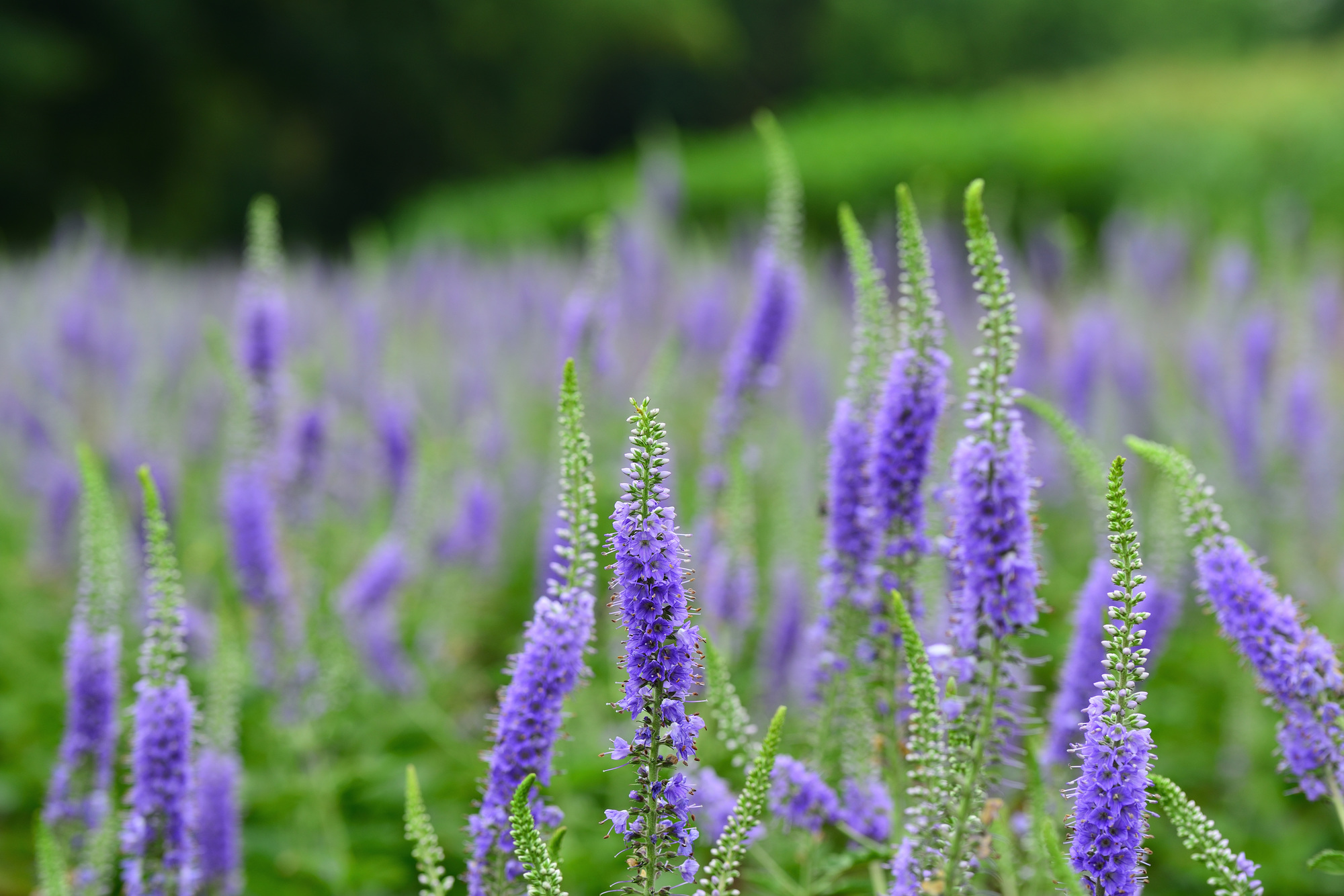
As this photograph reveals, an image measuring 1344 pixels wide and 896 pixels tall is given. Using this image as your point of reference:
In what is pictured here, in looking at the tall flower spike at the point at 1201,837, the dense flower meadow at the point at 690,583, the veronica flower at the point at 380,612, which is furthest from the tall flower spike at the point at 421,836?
the veronica flower at the point at 380,612

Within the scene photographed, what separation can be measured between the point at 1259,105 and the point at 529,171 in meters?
16.5

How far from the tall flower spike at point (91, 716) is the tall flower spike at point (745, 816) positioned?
157cm

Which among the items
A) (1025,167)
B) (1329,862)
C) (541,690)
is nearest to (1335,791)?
(1329,862)

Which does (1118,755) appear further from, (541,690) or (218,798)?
(218,798)

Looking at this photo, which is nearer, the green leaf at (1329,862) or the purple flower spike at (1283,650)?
the green leaf at (1329,862)

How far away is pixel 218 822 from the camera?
9.55 ft

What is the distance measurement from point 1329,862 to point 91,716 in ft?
8.93

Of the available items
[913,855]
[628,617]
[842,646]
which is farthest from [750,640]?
[628,617]

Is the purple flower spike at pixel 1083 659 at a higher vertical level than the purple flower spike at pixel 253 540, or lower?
lower

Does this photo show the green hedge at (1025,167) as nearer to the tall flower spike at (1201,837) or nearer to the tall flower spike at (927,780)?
the tall flower spike at (927,780)

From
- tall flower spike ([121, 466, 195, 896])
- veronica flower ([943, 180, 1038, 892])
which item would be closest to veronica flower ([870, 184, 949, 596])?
veronica flower ([943, 180, 1038, 892])

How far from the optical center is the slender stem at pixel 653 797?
1.64 metres

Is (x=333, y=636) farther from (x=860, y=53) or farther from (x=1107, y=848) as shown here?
(x=860, y=53)

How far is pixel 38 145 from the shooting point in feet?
74.0
